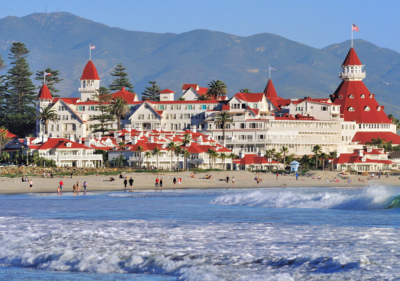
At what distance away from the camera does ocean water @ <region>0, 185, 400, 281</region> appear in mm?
18141

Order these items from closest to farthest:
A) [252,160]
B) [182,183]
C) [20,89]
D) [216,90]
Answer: [182,183], [252,160], [216,90], [20,89]

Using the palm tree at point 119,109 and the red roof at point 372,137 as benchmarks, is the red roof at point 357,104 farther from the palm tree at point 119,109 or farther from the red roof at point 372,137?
the palm tree at point 119,109

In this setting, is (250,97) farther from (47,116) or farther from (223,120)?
(47,116)

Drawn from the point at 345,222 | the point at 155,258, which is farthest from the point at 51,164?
the point at 155,258

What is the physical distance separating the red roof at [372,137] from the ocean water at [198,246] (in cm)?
9096

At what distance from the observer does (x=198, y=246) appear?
69.4 ft

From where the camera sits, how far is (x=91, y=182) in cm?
6675

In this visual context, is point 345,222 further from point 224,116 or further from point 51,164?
point 224,116

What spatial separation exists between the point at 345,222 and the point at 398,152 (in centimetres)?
8408

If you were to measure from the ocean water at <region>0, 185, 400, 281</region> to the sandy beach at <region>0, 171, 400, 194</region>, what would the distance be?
30075 mm

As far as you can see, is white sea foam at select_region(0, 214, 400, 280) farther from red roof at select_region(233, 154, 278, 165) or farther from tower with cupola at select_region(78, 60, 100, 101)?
tower with cupola at select_region(78, 60, 100, 101)

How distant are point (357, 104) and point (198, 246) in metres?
112

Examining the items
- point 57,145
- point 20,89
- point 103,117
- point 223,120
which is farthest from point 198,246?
point 20,89

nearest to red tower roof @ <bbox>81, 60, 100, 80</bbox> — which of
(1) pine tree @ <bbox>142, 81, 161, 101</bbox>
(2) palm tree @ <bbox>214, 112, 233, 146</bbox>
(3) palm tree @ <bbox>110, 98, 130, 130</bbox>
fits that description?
(3) palm tree @ <bbox>110, 98, 130, 130</bbox>
